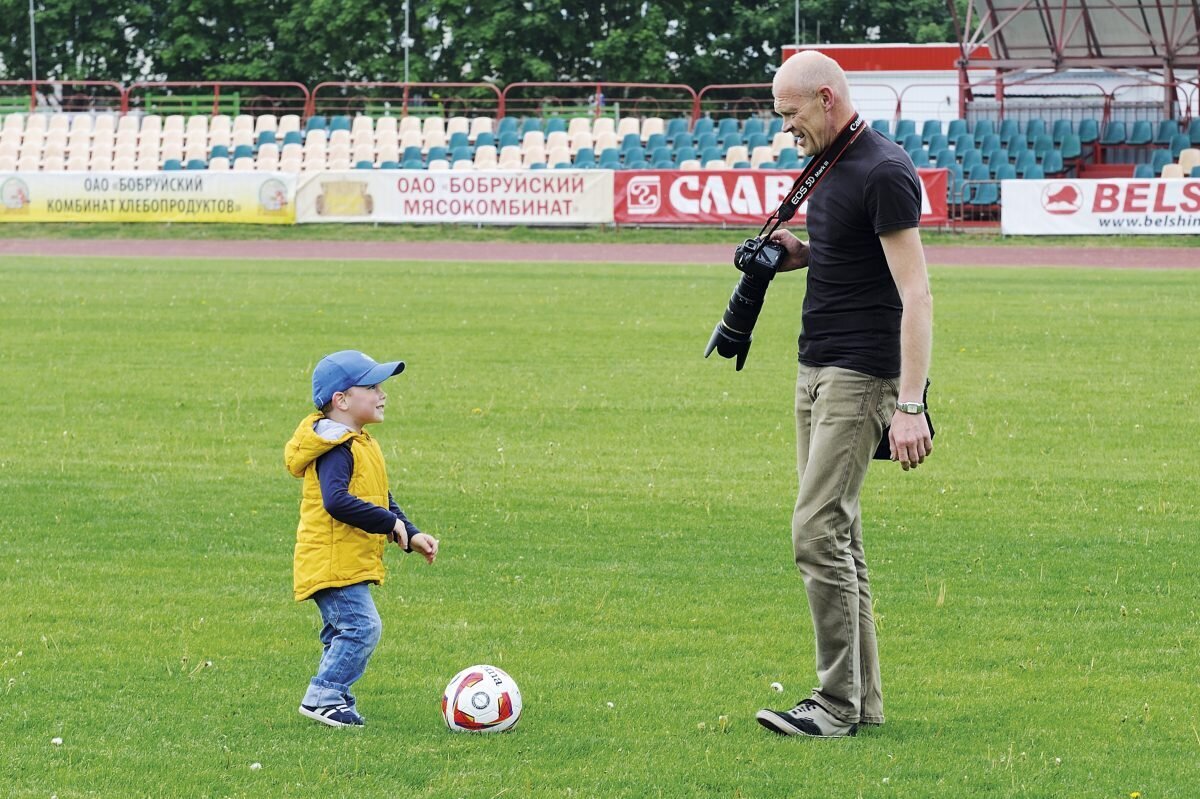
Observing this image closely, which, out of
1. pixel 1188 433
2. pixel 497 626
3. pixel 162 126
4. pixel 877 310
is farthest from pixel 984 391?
pixel 162 126

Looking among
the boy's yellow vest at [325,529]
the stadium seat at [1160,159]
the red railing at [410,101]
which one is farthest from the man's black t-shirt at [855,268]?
the red railing at [410,101]

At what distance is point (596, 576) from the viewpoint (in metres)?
8.41

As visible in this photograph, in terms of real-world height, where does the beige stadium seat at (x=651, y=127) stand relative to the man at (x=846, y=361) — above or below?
below

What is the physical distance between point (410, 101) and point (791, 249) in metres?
42.2

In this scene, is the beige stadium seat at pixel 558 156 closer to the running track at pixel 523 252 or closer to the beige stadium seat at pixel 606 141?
the beige stadium seat at pixel 606 141

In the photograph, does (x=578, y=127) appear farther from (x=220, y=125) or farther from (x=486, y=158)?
(x=220, y=125)

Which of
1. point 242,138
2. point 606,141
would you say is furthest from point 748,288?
point 242,138

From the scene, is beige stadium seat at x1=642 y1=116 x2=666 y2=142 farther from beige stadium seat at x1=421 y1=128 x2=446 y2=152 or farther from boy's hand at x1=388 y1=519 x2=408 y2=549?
boy's hand at x1=388 y1=519 x2=408 y2=549

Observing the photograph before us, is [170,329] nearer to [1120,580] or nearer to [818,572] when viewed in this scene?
[1120,580]

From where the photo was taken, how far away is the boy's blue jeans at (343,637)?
587cm

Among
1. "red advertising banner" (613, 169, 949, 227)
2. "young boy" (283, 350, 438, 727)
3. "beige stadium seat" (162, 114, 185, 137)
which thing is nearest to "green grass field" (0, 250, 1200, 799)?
"young boy" (283, 350, 438, 727)

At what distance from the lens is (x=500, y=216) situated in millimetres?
A: 34250

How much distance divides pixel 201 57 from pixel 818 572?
50020 millimetres

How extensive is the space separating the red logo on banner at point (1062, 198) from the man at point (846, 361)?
1078 inches
